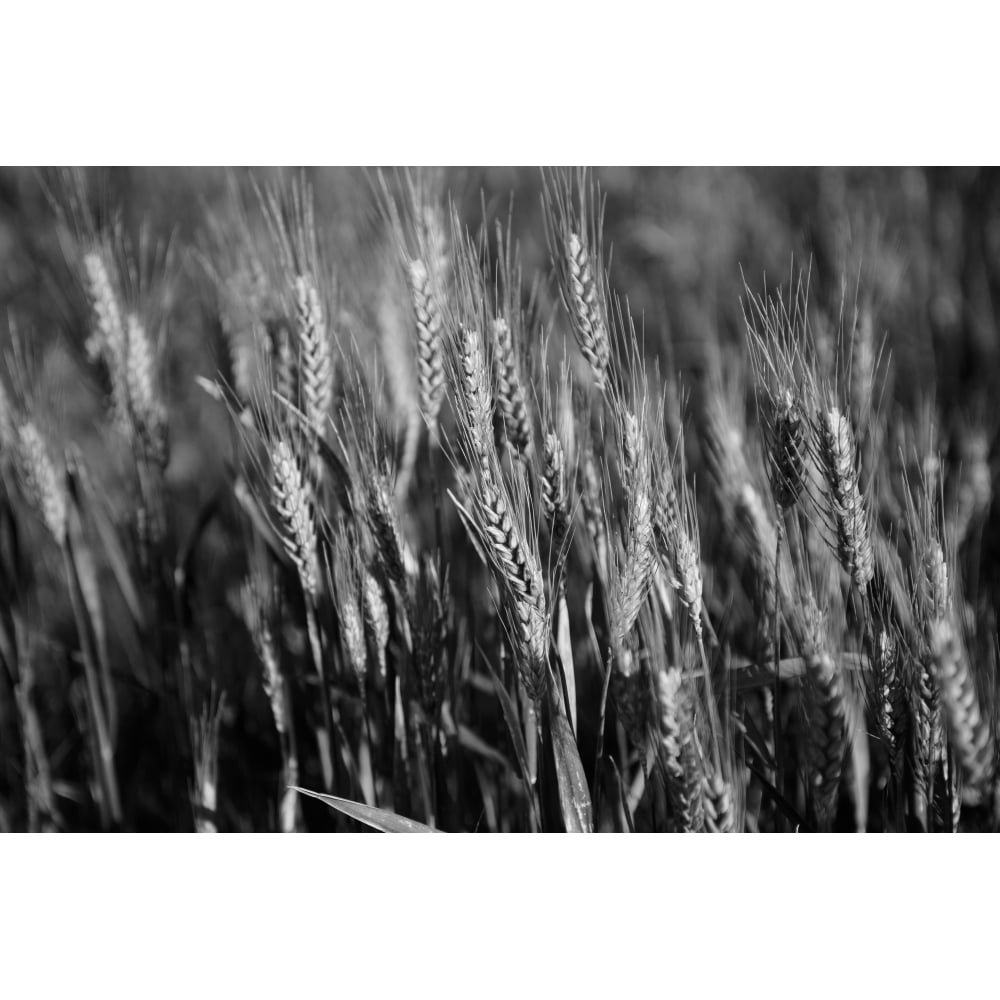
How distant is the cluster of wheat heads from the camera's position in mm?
966

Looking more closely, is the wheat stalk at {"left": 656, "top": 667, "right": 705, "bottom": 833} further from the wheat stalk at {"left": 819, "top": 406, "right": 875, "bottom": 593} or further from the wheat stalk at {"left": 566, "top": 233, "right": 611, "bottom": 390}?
the wheat stalk at {"left": 566, "top": 233, "right": 611, "bottom": 390}

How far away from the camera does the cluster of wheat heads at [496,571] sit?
97cm

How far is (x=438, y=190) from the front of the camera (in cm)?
142

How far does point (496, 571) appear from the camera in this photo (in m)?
1.01

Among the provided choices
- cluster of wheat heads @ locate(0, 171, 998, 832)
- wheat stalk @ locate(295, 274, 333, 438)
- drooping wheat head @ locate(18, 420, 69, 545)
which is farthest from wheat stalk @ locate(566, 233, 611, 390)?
drooping wheat head @ locate(18, 420, 69, 545)

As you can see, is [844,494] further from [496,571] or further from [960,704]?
A: [496,571]

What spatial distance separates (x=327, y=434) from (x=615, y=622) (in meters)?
0.54

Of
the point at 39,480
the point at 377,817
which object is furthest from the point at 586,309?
the point at 39,480

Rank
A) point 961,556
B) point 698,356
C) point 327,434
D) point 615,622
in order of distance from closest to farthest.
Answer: point 615,622
point 327,434
point 961,556
point 698,356

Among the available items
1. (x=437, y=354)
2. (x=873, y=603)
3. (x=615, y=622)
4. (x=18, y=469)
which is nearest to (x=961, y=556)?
(x=873, y=603)

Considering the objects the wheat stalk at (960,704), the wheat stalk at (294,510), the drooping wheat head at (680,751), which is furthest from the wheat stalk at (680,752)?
the wheat stalk at (294,510)

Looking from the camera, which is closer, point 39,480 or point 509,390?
point 509,390

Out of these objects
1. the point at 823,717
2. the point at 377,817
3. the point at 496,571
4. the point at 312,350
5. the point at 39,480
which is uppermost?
the point at 312,350
